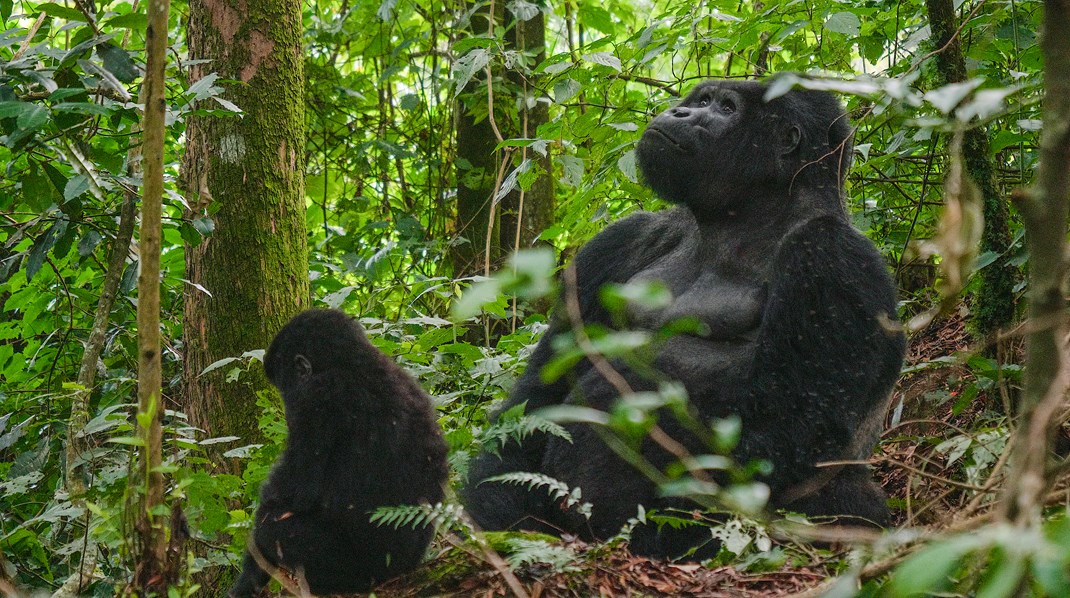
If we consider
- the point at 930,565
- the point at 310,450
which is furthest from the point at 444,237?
the point at 930,565

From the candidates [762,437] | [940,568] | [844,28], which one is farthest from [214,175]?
[940,568]

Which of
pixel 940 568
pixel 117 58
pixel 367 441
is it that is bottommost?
pixel 367 441

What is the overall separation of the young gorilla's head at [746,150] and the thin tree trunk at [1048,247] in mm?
2575

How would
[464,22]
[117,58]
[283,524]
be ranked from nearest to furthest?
[283,524] < [117,58] < [464,22]

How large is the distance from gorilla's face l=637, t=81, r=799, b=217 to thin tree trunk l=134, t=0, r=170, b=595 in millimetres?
2067

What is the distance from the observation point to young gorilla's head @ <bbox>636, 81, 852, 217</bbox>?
3.94 metres

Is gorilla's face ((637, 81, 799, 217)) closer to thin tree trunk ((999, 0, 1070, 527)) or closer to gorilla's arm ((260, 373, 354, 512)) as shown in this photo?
gorilla's arm ((260, 373, 354, 512))

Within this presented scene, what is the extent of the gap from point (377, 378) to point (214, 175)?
5.06 feet

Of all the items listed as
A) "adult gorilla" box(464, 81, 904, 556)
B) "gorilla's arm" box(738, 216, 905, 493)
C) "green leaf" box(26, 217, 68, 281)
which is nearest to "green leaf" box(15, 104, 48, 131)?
"green leaf" box(26, 217, 68, 281)

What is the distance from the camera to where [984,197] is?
3.78m

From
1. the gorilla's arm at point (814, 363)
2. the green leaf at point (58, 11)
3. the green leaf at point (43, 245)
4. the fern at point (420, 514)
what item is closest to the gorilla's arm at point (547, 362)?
the gorilla's arm at point (814, 363)

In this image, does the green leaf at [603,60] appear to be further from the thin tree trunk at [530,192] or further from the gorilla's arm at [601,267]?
the thin tree trunk at [530,192]

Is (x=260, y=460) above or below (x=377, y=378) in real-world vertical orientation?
below

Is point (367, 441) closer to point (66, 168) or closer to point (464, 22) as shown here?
point (66, 168)
